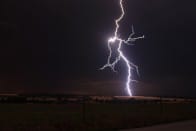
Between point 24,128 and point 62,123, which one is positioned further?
point 62,123

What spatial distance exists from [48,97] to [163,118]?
55.0 ft

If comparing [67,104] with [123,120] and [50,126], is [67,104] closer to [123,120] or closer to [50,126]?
[123,120]

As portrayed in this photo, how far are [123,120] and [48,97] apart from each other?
18997mm

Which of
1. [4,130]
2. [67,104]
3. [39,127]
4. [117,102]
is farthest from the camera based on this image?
[117,102]

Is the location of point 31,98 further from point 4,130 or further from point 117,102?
point 4,130

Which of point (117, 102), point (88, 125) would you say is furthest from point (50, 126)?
point (117, 102)

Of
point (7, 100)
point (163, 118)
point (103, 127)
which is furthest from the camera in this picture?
point (7, 100)

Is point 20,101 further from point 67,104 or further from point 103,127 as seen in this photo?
point 103,127

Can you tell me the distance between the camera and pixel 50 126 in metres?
13.5

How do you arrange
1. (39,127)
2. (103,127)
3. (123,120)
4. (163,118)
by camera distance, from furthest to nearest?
(163,118), (123,120), (103,127), (39,127)

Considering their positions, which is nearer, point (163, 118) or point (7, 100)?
point (163, 118)

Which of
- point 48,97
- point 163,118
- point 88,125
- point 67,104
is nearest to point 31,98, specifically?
point 48,97

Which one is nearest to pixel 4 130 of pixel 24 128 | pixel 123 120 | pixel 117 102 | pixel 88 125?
pixel 24 128

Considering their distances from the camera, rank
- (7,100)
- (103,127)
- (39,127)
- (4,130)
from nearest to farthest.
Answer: (4,130), (39,127), (103,127), (7,100)
